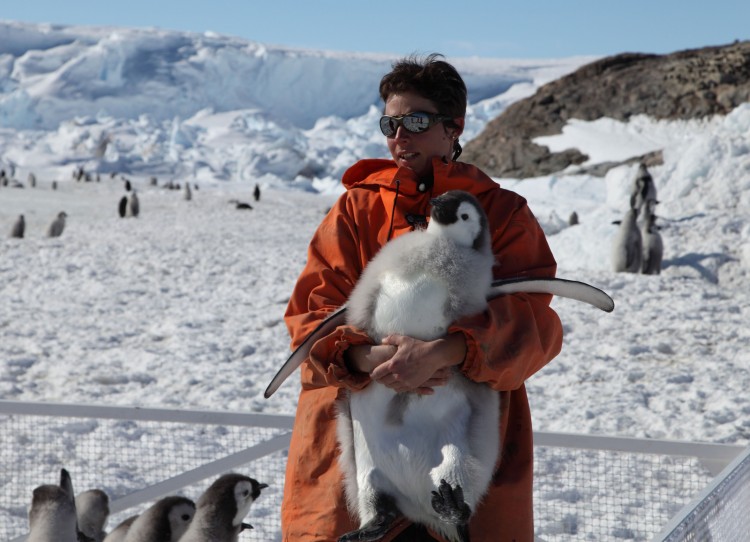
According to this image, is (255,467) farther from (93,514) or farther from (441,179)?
(441,179)

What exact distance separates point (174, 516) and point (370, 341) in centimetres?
118

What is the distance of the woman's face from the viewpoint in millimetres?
1409

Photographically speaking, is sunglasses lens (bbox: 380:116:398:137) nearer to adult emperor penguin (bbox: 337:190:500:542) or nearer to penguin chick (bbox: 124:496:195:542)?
adult emperor penguin (bbox: 337:190:500:542)

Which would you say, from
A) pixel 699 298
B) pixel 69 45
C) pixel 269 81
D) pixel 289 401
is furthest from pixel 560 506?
pixel 69 45

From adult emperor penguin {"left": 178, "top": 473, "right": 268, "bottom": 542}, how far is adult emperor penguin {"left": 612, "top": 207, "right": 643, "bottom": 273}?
6.15 metres

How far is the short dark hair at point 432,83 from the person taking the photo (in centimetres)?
141

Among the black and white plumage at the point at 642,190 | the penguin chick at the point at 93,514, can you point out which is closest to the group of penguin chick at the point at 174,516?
the penguin chick at the point at 93,514

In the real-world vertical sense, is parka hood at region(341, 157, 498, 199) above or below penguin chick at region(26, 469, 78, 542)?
above

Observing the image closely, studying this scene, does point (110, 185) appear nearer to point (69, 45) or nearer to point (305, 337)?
point (305, 337)

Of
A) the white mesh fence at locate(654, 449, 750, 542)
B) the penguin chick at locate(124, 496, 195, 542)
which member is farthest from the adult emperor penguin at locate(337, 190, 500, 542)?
the penguin chick at locate(124, 496, 195, 542)

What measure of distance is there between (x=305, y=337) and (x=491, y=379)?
294 mm

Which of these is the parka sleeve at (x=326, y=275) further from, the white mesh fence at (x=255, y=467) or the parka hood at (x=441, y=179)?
the white mesh fence at (x=255, y=467)

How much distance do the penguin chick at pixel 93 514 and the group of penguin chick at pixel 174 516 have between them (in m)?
0.19

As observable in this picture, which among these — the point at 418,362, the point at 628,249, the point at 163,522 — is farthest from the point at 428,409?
the point at 628,249
